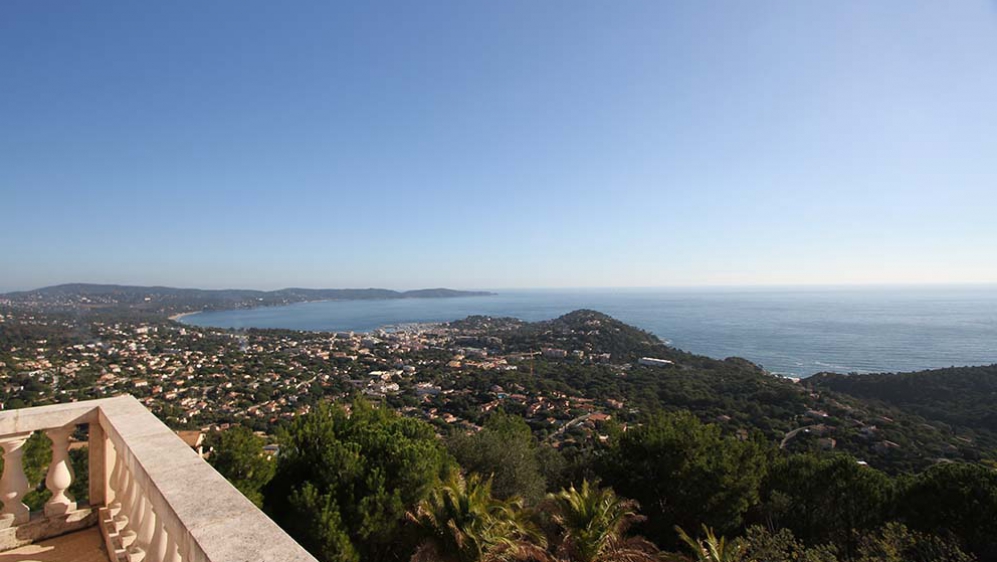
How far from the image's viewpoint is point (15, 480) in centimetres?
272

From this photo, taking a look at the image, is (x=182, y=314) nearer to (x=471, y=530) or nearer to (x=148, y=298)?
(x=148, y=298)

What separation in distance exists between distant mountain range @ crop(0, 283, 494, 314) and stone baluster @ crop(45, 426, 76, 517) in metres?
94.1

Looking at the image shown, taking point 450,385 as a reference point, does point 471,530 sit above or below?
above

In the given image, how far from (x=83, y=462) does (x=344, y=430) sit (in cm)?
834

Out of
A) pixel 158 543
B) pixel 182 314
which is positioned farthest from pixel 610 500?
pixel 182 314

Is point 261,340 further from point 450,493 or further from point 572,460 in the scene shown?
point 450,493

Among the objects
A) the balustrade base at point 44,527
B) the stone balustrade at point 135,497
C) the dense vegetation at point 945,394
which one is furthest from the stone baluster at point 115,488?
the dense vegetation at point 945,394

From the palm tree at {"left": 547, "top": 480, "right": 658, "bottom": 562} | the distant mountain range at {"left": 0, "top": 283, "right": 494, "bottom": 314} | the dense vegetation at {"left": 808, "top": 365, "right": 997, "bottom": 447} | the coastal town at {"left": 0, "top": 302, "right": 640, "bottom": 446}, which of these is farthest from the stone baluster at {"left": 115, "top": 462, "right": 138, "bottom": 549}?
the distant mountain range at {"left": 0, "top": 283, "right": 494, "bottom": 314}

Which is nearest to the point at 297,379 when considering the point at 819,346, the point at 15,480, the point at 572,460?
the point at 572,460

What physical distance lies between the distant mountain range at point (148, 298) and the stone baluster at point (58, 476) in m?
94.1

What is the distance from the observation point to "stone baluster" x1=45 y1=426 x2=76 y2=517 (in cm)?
273

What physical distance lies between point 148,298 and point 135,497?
465 ft

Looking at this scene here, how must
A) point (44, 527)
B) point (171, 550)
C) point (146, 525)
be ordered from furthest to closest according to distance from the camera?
point (44, 527), point (146, 525), point (171, 550)

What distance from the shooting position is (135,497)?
2295 millimetres
